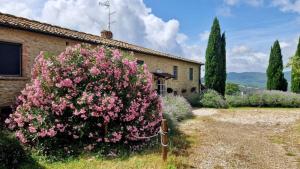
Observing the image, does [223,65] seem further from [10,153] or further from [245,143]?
[10,153]

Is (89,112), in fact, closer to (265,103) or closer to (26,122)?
(26,122)

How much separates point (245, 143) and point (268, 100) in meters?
14.4

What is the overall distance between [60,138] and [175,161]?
364cm

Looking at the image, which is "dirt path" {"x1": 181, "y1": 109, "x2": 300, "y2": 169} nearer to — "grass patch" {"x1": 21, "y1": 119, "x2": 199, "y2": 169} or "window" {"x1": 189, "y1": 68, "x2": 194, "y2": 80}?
"grass patch" {"x1": 21, "y1": 119, "x2": 199, "y2": 169}

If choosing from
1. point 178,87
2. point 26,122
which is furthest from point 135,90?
point 178,87

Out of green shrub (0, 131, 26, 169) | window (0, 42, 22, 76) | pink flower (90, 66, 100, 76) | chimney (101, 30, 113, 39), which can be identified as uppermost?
chimney (101, 30, 113, 39)

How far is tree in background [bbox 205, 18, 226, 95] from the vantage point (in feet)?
81.8

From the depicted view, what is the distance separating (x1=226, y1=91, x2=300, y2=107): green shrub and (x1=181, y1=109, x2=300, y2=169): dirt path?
7.20 m

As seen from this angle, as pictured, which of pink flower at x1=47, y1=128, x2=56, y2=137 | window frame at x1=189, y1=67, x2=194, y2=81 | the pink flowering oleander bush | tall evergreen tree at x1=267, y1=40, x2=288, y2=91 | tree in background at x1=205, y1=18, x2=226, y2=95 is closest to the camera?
pink flower at x1=47, y1=128, x2=56, y2=137

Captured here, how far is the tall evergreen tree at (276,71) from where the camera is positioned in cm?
2889

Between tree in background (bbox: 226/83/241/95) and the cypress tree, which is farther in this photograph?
tree in background (bbox: 226/83/241/95)

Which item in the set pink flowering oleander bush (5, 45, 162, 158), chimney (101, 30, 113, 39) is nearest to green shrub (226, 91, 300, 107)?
chimney (101, 30, 113, 39)

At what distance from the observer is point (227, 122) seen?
14.7m

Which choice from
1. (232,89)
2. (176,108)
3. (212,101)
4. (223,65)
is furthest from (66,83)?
(232,89)
